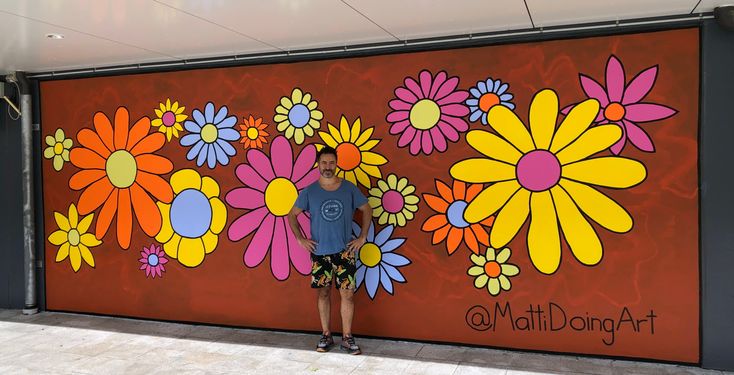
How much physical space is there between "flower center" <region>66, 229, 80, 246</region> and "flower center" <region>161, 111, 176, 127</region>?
154 centimetres

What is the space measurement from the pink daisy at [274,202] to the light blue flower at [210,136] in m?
0.23

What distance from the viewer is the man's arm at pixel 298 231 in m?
4.91

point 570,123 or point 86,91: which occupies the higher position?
point 86,91

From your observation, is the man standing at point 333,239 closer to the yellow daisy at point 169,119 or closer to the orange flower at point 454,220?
the orange flower at point 454,220

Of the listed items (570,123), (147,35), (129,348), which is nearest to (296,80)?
(147,35)

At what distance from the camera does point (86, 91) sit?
242 inches

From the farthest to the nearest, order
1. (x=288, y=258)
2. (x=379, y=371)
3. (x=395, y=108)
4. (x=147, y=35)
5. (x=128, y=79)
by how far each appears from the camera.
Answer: (x=128, y=79), (x=288, y=258), (x=395, y=108), (x=147, y=35), (x=379, y=371)

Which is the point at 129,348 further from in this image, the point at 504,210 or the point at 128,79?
the point at 504,210

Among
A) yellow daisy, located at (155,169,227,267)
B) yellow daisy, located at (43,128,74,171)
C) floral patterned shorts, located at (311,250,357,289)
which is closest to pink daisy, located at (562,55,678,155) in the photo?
floral patterned shorts, located at (311,250,357,289)

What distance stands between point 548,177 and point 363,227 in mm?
1496

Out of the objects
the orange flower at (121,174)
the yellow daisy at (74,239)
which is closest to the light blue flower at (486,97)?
the orange flower at (121,174)

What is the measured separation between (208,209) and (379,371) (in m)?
2.32

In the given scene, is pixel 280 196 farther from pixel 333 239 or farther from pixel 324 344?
pixel 324 344

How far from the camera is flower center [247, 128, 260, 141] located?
5.50 metres
